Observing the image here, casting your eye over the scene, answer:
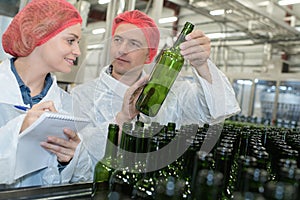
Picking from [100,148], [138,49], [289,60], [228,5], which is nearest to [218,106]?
[138,49]

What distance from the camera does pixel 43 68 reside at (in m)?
1.27

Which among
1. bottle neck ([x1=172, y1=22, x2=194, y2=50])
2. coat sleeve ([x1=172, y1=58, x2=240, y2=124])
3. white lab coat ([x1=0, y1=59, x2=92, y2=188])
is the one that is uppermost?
bottle neck ([x1=172, y1=22, x2=194, y2=50])

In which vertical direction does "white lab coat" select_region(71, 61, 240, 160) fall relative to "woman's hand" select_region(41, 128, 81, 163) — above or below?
above

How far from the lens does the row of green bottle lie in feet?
1.88

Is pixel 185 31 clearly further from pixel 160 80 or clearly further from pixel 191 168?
pixel 191 168

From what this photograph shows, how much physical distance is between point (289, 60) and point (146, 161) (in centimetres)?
739

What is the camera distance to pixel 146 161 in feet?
2.47

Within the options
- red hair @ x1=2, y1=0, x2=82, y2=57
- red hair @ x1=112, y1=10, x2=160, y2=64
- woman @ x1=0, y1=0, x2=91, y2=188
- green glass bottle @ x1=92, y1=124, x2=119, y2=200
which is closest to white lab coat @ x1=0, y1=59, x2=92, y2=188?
woman @ x1=0, y1=0, x2=91, y2=188

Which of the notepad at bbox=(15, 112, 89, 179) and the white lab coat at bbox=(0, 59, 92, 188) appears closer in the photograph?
the notepad at bbox=(15, 112, 89, 179)

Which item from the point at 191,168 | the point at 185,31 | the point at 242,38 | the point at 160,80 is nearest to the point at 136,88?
the point at 160,80

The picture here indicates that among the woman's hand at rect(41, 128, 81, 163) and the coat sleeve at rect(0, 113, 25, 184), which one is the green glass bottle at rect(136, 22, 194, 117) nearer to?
the woman's hand at rect(41, 128, 81, 163)

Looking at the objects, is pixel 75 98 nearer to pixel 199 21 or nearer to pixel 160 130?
pixel 160 130

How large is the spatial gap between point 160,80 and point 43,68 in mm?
546

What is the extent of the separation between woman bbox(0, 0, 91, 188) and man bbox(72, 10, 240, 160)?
89 millimetres
